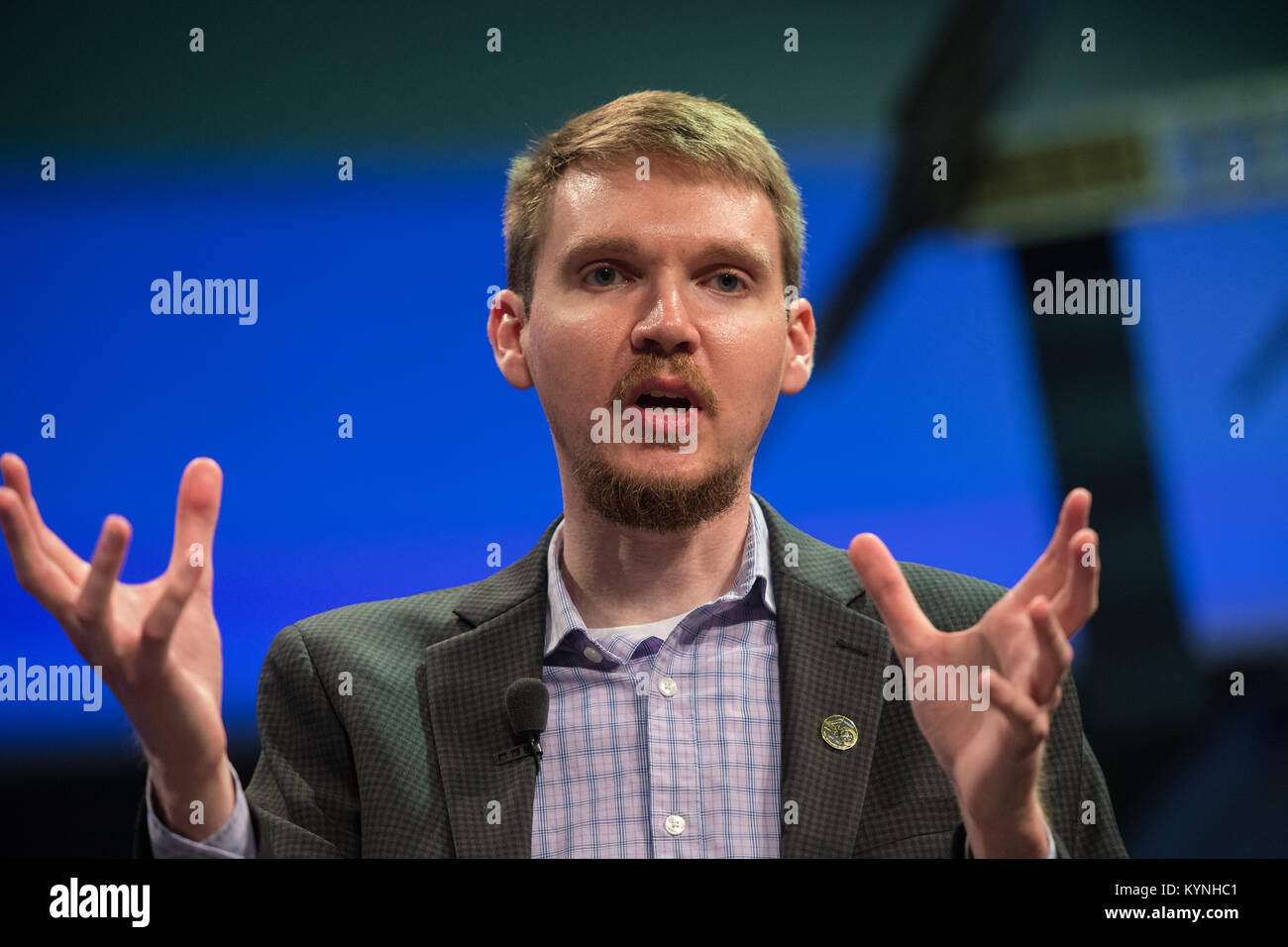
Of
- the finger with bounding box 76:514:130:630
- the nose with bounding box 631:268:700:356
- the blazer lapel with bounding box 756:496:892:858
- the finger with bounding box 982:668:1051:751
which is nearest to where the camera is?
the finger with bounding box 76:514:130:630

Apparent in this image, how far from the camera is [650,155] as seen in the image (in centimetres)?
275

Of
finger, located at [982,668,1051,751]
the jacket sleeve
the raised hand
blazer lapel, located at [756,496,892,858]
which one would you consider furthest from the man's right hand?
finger, located at [982,668,1051,751]

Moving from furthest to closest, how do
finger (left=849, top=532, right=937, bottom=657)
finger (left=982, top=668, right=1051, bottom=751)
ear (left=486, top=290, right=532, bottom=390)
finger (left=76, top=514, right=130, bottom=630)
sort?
ear (left=486, top=290, right=532, bottom=390) → finger (left=849, top=532, right=937, bottom=657) → finger (left=982, top=668, right=1051, bottom=751) → finger (left=76, top=514, right=130, bottom=630)

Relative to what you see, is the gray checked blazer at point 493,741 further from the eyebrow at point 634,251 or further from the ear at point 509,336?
the eyebrow at point 634,251

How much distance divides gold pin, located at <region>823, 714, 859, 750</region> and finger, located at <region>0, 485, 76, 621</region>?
147 centimetres

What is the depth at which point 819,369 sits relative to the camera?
2.98m

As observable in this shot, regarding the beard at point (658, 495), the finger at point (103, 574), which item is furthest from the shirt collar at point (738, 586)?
the finger at point (103, 574)

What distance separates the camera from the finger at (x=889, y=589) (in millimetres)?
2393

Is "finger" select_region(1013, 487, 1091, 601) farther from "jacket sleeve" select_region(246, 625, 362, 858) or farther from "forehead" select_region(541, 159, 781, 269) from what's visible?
"jacket sleeve" select_region(246, 625, 362, 858)

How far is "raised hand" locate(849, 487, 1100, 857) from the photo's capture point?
227cm

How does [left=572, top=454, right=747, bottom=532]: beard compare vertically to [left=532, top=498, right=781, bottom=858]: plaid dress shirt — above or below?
above
